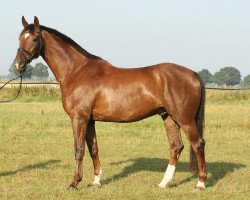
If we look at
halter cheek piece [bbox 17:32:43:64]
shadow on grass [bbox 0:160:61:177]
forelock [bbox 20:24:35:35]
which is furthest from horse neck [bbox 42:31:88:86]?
shadow on grass [bbox 0:160:61:177]

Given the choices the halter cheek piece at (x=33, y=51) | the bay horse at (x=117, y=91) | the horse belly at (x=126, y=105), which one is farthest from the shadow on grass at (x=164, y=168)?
the halter cheek piece at (x=33, y=51)

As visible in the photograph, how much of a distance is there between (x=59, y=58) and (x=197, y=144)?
8.57 ft

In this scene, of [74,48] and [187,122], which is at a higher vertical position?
[74,48]

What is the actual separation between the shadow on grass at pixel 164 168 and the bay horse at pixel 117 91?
0.99 metres

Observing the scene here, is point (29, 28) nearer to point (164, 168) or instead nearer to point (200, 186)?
point (200, 186)

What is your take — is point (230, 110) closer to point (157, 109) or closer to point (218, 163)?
point (218, 163)

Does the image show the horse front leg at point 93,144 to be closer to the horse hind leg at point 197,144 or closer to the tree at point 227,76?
the horse hind leg at point 197,144

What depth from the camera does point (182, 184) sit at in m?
7.38

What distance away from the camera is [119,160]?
32.2 feet

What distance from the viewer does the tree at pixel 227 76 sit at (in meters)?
114

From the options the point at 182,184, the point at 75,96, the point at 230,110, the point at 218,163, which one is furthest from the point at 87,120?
the point at 230,110

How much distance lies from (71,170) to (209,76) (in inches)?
4573

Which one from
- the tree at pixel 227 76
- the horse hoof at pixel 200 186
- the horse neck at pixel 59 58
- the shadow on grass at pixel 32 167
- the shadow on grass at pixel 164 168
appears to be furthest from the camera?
the tree at pixel 227 76

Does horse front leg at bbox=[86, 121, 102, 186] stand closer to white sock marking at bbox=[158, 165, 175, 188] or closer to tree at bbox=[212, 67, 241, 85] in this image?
white sock marking at bbox=[158, 165, 175, 188]
